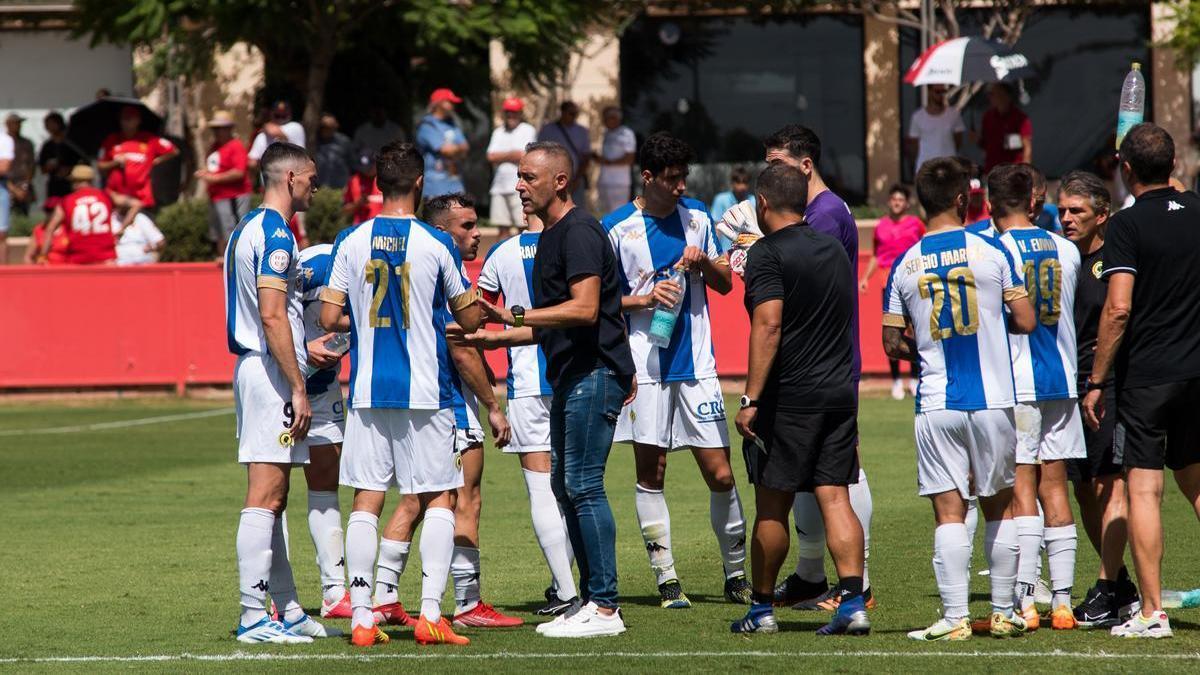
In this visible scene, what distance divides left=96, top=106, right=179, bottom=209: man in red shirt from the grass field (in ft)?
27.9

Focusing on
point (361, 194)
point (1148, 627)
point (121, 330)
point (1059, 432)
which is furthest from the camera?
point (361, 194)

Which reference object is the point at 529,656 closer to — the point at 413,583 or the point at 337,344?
the point at 337,344

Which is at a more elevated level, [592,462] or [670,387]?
[670,387]

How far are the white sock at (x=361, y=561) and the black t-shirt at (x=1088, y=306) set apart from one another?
3.76m

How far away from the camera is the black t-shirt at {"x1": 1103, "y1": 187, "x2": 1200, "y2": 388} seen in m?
7.84

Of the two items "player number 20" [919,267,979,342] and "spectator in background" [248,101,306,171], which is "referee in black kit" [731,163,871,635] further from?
"spectator in background" [248,101,306,171]

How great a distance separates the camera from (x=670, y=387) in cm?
927

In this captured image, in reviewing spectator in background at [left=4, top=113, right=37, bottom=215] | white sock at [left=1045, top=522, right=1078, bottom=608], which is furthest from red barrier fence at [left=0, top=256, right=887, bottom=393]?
white sock at [left=1045, top=522, right=1078, bottom=608]

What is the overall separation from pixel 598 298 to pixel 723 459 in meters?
1.76

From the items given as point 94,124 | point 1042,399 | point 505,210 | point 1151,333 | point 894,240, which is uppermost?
point 94,124

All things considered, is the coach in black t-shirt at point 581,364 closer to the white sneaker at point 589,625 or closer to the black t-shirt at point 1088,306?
the white sneaker at point 589,625

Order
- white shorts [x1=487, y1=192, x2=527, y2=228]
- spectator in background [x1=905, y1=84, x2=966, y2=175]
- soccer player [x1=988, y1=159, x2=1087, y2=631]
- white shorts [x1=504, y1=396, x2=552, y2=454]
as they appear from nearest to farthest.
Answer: soccer player [x1=988, y1=159, x2=1087, y2=631] → white shorts [x1=504, y1=396, x2=552, y2=454] → spectator in background [x1=905, y1=84, x2=966, y2=175] → white shorts [x1=487, y1=192, x2=527, y2=228]

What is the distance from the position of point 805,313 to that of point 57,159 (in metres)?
23.2

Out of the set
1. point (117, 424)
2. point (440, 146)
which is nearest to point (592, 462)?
point (117, 424)
